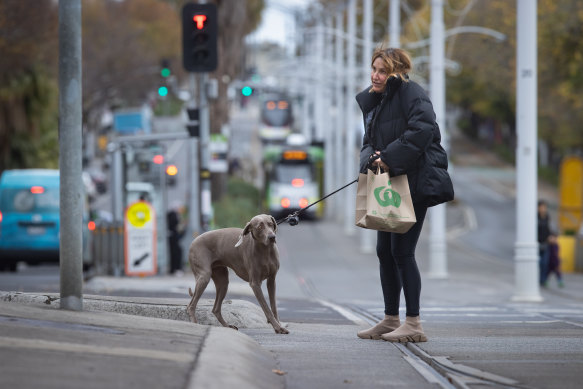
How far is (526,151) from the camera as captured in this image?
21609 mm

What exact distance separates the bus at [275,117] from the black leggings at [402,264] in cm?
8748

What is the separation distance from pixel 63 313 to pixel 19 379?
99.7 inches

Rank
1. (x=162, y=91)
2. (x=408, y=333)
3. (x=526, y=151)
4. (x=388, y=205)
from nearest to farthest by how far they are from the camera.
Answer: (x=388, y=205) → (x=408, y=333) → (x=526, y=151) → (x=162, y=91)

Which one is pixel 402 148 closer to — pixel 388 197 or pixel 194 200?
pixel 388 197

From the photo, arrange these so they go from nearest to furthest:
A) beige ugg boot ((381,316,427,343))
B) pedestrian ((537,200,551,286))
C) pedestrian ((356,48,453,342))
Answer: pedestrian ((356,48,453,342)) < beige ugg boot ((381,316,427,343)) < pedestrian ((537,200,551,286))

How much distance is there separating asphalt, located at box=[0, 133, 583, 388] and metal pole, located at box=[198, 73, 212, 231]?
15.0 metres

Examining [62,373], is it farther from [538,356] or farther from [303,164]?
[303,164]

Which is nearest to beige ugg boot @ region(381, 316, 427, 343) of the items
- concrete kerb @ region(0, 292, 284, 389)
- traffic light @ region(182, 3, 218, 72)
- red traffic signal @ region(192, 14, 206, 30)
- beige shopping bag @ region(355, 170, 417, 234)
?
beige shopping bag @ region(355, 170, 417, 234)

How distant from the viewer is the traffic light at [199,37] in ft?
73.3

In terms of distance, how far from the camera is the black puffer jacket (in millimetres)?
9211

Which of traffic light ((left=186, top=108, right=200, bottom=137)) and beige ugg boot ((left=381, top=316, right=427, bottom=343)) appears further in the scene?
traffic light ((left=186, top=108, right=200, bottom=137))

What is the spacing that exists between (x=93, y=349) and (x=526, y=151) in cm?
1520

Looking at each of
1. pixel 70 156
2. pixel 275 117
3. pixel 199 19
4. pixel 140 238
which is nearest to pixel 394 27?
pixel 140 238

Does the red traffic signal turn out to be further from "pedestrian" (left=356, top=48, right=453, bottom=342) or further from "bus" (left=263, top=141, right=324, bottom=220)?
"bus" (left=263, top=141, right=324, bottom=220)
